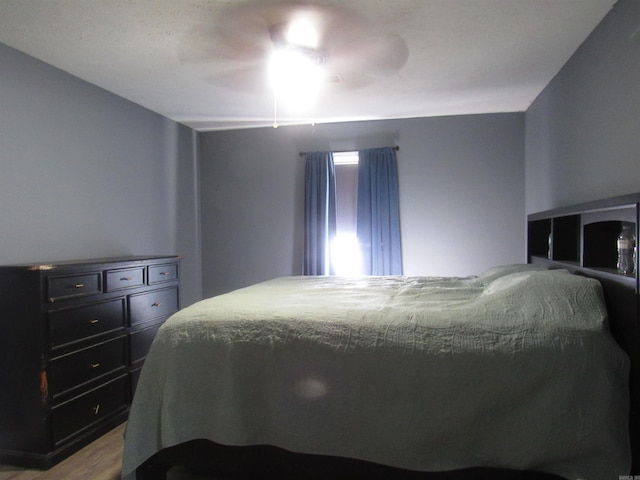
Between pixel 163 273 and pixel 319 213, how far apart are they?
1.74 m

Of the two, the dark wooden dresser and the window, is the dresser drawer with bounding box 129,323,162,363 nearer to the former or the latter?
the dark wooden dresser

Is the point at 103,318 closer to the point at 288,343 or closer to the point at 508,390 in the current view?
the point at 288,343

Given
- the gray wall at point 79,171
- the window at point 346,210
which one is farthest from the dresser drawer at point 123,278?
the window at point 346,210

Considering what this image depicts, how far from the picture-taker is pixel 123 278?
8.46 ft

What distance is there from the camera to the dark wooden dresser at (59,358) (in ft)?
6.70

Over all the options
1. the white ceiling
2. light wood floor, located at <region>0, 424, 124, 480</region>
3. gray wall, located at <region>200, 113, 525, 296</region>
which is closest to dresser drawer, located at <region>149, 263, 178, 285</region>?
light wood floor, located at <region>0, 424, 124, 480</region>

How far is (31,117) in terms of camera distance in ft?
8.07

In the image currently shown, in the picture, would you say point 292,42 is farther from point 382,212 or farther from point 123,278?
point 382,212

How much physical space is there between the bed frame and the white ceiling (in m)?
1.16

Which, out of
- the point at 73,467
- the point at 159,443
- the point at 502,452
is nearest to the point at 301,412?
the point at 159,443

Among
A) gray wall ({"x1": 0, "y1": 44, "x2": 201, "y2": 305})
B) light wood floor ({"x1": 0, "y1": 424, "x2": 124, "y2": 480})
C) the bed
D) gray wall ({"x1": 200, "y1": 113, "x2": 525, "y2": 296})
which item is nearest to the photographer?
the bed

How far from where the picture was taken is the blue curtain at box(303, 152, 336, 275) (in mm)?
4070

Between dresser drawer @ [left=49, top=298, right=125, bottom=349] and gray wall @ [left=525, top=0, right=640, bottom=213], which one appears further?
dresser drawer @ [left=49, top=298, right=125, bottom=349]

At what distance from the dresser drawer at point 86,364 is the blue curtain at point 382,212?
238 cm
